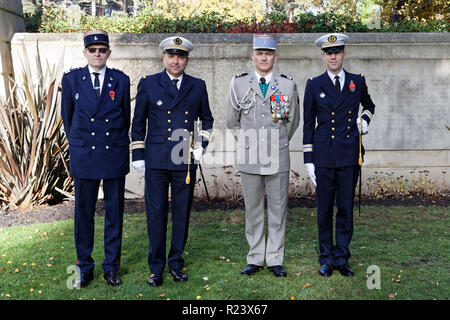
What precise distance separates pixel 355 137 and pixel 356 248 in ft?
4.97

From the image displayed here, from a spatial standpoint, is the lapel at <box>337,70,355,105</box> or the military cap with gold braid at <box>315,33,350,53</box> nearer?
the military cap with gold braid at <box>315,33,350,53</box>

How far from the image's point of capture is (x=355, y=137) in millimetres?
4352

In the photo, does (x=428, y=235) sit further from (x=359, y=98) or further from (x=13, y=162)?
(x=13, y=162)

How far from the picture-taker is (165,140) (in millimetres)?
4148

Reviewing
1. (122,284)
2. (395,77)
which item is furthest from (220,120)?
(122,284)

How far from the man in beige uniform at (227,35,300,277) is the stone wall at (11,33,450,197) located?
3.15 meters

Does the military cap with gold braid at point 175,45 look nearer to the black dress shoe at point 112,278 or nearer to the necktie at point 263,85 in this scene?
the necktie at point 263,85

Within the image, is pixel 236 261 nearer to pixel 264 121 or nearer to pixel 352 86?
pixel 264 121

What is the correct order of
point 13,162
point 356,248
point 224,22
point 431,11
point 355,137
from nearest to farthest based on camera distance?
point 355,137, point 356,248, point 13,162, point 224,22, point 431,11

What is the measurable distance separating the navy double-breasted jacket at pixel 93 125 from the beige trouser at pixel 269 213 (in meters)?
1.19

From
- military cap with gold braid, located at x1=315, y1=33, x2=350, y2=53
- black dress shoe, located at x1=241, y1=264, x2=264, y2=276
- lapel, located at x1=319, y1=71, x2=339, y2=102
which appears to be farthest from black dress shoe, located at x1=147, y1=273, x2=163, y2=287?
military cap with gold braid, located at x1=315, y1=33, x2=350, y2=53

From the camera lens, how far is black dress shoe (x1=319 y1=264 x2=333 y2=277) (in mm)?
4348

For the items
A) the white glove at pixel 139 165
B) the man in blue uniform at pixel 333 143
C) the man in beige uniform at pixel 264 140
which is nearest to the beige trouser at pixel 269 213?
the man in beige uniform at pixel 264 140

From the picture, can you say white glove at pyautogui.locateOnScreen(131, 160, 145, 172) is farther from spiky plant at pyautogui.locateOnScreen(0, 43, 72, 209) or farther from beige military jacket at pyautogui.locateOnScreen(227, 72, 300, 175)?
spiky plant at pyautogui.locateOnScreen(0, 43, 72, 209)
